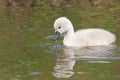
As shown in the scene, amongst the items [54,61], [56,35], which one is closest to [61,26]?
[56,35]

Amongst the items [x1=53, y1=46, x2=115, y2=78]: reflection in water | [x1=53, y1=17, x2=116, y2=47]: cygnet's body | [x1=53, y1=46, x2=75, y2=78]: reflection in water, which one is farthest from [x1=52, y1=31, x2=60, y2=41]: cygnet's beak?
[x1=53, y1=46, x2=75, y2=78]: reflection in water

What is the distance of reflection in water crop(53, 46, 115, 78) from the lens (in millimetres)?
8832

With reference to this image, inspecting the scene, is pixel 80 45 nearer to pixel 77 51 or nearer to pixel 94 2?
pixel 77 51

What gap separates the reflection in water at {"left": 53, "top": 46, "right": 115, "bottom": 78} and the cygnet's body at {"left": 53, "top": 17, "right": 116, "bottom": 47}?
0.25 metres

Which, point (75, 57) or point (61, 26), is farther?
point (61, 26)

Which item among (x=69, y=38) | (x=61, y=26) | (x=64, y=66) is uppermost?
(x=61, y=26)

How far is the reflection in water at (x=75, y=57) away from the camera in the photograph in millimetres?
8832

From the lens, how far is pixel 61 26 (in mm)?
11078

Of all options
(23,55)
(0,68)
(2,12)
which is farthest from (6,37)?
(2,12)

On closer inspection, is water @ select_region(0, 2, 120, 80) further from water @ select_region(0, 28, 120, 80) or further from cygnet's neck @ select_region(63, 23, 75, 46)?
cygnet's neck @ select_region(63, 23, 75, 46)

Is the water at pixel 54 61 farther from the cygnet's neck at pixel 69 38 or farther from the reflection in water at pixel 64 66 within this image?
the cygnet's neck at pixel 69 38

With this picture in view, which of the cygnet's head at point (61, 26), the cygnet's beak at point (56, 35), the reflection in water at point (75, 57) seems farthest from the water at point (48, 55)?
the cygnet's head at point (61, 26)

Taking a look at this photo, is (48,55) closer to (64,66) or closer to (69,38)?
(64,66)

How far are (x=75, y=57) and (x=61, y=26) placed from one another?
1.47m
